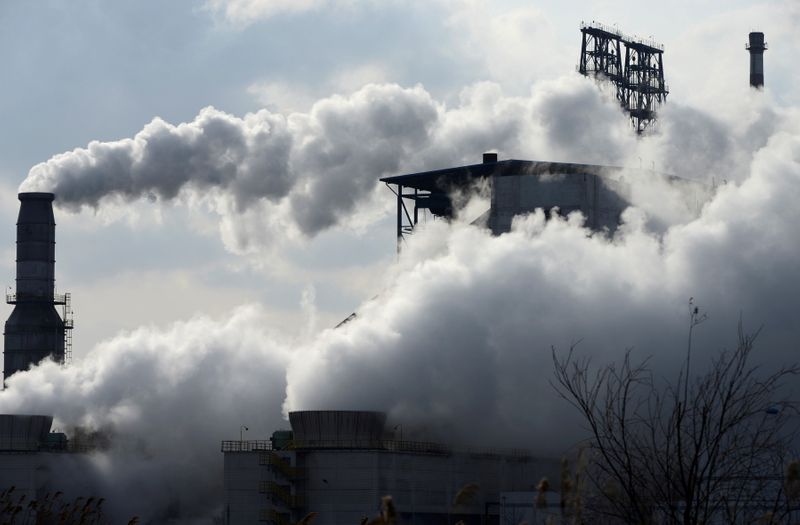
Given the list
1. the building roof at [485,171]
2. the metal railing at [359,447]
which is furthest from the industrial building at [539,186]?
the metal railing at [359,447]

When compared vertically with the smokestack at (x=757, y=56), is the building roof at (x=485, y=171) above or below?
below

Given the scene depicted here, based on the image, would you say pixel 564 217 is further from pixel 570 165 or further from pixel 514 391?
pixel 514 391

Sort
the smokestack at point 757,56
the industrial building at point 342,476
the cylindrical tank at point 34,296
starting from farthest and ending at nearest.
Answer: the smokestack at point 757,56
the cylindrical tank at point 34,296
the industrial building at point 342,476

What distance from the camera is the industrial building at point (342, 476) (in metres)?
62.2

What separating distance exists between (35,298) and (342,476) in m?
28.0

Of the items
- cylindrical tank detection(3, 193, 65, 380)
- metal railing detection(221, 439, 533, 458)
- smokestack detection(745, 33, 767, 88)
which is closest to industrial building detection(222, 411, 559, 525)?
metal railing detection(221, 439, 533, 458)

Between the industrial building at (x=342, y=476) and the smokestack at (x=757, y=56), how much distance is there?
4863cm

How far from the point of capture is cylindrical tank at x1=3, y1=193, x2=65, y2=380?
264 feet

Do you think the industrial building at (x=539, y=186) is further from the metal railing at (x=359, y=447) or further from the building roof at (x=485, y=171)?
the metal railing at (x=359, y=447)

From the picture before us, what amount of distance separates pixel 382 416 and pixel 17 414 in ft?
76.8

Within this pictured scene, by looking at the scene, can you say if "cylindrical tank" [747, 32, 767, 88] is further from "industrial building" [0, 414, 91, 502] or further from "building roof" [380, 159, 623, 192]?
"industrial building" [0, 414, 91, 502]

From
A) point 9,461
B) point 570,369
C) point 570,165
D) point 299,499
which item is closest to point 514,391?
point 570,369

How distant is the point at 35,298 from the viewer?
8188 cm

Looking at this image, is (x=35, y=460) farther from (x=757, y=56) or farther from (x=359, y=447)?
(x=757, y=56)
